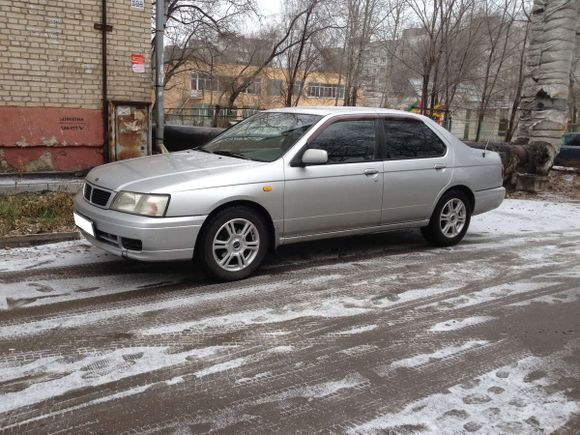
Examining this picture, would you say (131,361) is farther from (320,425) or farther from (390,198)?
(390,198)

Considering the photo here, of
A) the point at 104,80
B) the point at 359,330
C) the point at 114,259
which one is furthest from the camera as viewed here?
the point at 104,80

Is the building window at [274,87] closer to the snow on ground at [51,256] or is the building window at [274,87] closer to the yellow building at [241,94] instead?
the yellow building at [241,94]

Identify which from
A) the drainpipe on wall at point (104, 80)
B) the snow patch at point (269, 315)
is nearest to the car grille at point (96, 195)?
the snow patch at point (269, 315)

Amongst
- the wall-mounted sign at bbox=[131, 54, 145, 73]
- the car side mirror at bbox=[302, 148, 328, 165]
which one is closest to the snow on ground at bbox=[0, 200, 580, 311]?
the car side mirror at bbox=[302, 148, 328, 165]

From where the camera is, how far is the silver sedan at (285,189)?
4527 mm

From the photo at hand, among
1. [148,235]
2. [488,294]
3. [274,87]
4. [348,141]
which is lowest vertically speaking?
[488,294]

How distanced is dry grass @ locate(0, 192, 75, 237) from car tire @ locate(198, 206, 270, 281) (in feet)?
8.28

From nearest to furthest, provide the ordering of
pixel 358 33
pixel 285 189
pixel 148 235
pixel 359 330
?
pixel 359 330
pixel 148 235
pixel 285 189
pixel 358 33

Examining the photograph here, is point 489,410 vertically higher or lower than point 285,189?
lower

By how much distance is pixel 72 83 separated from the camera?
8.62 metres

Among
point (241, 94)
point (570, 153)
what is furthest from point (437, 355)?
point (241, 94)

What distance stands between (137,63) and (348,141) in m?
5.05

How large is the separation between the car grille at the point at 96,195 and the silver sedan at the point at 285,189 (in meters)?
0.01

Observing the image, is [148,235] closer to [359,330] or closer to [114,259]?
[114,259]
